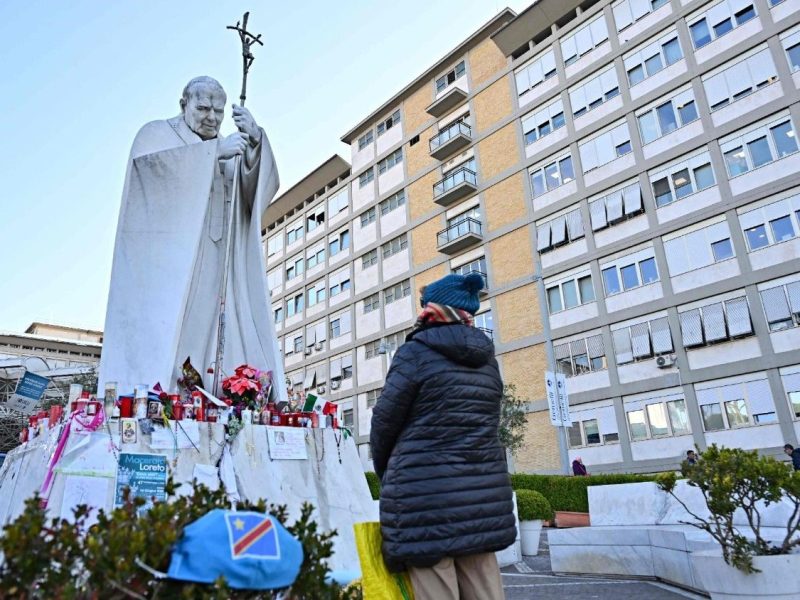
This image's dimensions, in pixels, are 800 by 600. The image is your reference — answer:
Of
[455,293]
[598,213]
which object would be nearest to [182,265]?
[455,293]

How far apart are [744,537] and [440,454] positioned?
2740 millimetres

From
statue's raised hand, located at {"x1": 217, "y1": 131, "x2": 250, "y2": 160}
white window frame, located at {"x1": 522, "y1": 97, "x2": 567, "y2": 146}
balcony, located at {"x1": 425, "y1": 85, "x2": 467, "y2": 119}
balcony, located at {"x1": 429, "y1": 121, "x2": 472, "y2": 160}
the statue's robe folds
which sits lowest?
the statue's robe folds

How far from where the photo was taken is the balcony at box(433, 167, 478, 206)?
28.7 metres

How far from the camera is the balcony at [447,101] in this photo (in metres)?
30.4

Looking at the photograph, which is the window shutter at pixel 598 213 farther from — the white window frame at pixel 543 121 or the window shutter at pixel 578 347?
the window shutter at pixel 578 347

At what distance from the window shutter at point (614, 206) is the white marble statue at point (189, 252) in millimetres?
19522

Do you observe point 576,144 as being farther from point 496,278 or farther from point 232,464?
point 232,464

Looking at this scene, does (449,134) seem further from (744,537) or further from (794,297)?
(744,537)

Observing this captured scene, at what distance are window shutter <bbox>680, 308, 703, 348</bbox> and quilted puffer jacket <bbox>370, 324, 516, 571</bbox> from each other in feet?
65.1

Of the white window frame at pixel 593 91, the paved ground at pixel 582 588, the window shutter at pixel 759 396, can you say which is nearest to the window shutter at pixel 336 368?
the white window frame at pixel 593 91

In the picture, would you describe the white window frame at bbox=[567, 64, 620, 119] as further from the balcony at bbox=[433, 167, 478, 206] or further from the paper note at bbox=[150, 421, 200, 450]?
the paper note at bbox=[150, 421, 200, 450]

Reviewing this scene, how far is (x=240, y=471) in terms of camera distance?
4172 mm

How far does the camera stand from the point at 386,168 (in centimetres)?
3503

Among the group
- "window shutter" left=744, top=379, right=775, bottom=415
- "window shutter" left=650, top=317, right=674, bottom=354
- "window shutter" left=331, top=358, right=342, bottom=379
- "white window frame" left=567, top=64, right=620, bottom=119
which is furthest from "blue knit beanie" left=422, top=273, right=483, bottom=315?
"window shutter" left=331, top=358, right=342, bottom=379
